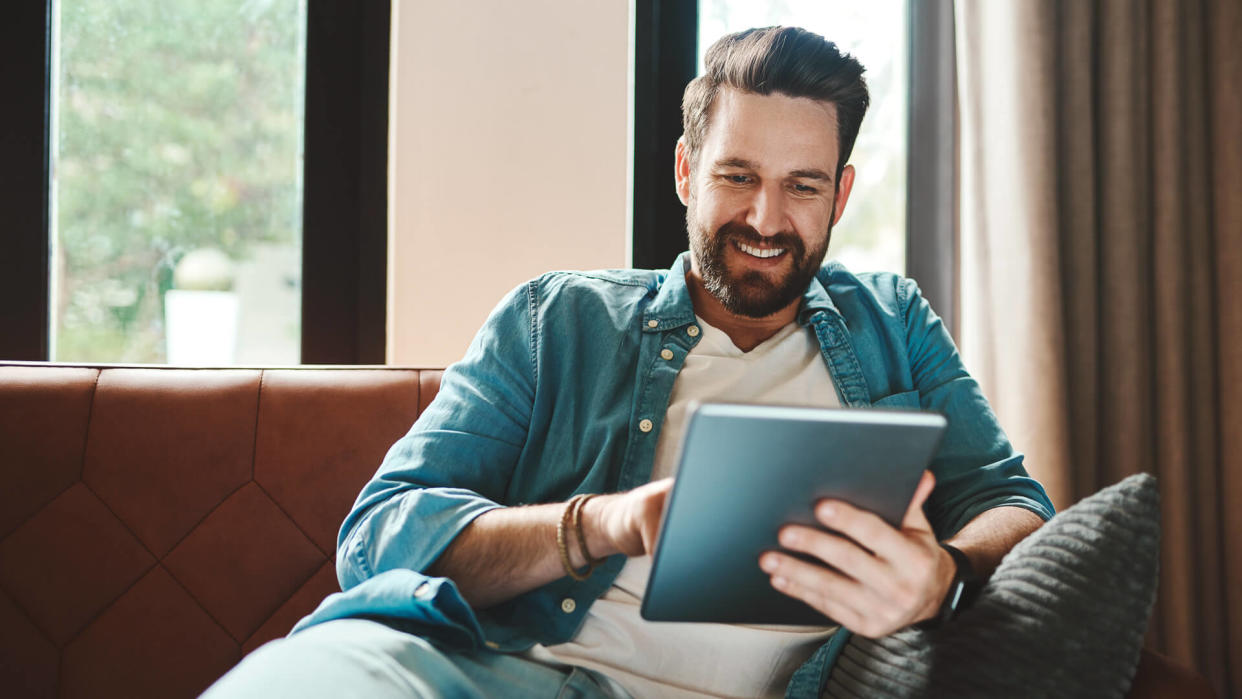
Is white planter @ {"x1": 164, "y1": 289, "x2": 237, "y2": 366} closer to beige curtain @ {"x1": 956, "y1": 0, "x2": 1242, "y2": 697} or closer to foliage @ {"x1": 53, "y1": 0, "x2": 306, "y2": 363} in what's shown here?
foliage @ {"x1": 53, "y1": 0, "x2": 306, "y2": 363}

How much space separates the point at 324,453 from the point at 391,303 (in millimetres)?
476

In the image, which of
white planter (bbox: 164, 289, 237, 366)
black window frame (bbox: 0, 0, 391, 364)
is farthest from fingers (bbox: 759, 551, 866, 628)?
white planter (bbox: 164, 289, 237, 366)

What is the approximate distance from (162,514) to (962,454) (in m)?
1.11

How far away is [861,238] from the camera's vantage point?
6.46 ft

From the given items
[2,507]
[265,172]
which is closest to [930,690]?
[2,507]

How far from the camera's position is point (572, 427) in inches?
42.6

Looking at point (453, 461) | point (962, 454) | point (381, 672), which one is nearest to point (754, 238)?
point (962, 454)

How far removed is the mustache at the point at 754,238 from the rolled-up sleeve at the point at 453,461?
289 millimetres

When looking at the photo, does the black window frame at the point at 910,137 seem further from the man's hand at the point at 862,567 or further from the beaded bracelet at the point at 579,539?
the man's hand at the point at 862,567

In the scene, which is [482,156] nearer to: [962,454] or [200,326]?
[200,326]

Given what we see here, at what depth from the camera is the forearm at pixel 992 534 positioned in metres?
0.90

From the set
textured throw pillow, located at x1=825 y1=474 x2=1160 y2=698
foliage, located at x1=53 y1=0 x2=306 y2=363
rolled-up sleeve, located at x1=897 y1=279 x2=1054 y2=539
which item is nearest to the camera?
textured throw pillow, located at x1=825 y1=474 x2=1160 y2=698

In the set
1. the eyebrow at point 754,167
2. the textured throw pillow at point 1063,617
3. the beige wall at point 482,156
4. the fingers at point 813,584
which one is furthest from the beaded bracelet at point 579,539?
the beige wall at point 482,156

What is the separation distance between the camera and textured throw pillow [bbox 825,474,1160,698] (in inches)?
29.0
